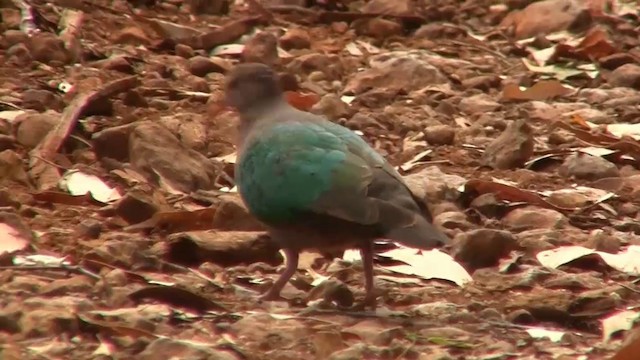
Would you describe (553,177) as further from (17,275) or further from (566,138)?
(17,275)

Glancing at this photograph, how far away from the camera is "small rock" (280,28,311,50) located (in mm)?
8953

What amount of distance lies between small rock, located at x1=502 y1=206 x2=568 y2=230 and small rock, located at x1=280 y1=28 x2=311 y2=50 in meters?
3.04

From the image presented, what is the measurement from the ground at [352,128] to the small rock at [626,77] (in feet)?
0.15

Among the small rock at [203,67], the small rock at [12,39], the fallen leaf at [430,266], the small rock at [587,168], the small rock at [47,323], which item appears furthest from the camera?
the small rock at [203,67]

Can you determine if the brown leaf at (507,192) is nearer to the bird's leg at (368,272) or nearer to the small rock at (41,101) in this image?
the bird's leg at (368,272)

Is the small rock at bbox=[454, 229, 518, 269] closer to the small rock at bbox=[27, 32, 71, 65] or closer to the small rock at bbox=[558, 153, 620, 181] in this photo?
the small rock at bbox=[558, 153, 620, 181]

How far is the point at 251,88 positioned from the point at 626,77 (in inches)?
144

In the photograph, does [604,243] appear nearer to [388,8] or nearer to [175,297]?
[175,297]

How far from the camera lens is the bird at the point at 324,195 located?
4715mm

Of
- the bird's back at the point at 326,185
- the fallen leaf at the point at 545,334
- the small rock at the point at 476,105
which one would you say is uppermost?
the bird's back at the point at 326,185

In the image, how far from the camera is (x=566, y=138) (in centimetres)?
749

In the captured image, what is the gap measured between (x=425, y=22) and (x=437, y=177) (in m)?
3.41

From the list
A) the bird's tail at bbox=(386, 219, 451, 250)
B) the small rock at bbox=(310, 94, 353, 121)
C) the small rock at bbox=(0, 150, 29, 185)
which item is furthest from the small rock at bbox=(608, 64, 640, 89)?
the bird's tail at bbox=(386, 219, 451, 250)

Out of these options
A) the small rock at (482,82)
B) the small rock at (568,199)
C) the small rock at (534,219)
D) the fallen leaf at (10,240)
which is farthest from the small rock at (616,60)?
the fallen leaf at (10,240)
